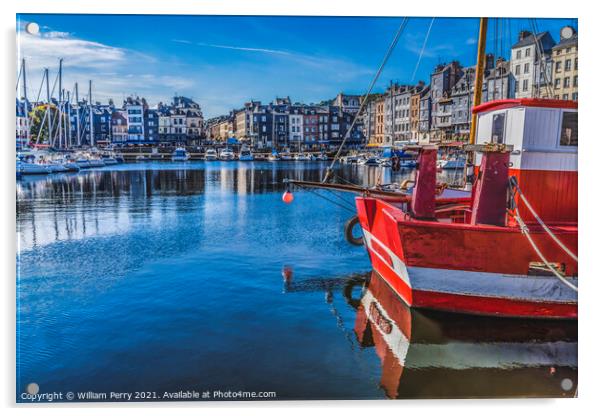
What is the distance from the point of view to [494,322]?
7.12m

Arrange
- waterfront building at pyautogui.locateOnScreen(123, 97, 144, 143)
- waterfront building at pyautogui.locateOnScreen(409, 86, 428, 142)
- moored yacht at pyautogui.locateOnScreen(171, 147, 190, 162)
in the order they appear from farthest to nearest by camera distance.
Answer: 1. moored yacht at pyautogui.locateOnScreen(171, 147, 190, 162)
2. waterfront building at pyautogui.locateOnScreen(409, 86, 428, 142)
3. waterfront building at pyautogui.locateOnScreen(123, 97, 144, 143)

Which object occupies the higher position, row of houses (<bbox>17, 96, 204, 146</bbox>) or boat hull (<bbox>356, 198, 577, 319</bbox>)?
row of houses (<bbox>17, 96, 204, 146</bbox>)

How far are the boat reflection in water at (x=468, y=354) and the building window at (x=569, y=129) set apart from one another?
7.77 ft

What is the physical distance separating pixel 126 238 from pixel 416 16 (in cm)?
888

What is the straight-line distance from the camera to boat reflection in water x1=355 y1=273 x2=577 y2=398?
584 cm

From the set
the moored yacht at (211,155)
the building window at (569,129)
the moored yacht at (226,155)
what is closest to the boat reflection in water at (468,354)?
the building window at (569,129)

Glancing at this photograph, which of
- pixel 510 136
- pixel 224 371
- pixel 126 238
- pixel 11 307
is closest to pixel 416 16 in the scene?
pixel 510 136

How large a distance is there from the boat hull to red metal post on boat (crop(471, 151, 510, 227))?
11.8 inches

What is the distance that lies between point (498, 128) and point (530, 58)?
2.80 metres

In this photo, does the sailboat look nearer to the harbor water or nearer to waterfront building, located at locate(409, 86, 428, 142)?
the harbor water

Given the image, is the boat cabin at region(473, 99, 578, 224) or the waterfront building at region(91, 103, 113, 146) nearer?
the boat cabin at region(473, 99, 578, 224)

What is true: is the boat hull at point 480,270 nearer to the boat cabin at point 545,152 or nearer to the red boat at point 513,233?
the red boat at point 513,233

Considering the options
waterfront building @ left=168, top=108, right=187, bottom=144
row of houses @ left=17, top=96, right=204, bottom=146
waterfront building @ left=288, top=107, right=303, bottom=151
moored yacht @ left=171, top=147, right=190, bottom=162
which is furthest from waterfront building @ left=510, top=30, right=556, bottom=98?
moored yacht @ left=171, top=147, right=190, bottom=162

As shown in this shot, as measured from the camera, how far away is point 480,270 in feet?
22.7
